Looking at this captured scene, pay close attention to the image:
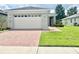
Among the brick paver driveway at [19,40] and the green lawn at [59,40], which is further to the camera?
the brick paver driveway at [19,40]

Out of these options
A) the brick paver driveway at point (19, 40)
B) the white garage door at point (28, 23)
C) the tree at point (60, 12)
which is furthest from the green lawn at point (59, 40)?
the tree at point (60, 12)

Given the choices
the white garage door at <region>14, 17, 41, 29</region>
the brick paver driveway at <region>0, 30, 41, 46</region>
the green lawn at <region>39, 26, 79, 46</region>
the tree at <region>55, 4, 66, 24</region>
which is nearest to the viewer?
the green lawn at <region>39, 26, 79, 46</region>

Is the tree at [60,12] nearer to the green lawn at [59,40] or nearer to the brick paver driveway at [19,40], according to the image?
the green lawn at [59,40]

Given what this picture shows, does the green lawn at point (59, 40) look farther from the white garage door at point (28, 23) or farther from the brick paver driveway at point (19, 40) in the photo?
the white garage door at point (28, 23)

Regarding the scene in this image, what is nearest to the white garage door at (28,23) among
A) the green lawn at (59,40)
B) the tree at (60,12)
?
the green lawn at (59,40)

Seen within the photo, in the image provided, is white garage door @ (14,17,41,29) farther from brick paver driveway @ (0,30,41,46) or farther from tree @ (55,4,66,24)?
tree @ (55,4,66,24)

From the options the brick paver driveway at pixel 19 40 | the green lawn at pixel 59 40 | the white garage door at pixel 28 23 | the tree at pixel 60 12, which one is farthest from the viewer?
the tree at pixel 60 12

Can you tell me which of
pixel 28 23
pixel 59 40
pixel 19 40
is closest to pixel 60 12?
pixel 28 23

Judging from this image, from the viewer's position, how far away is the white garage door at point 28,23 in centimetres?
3080

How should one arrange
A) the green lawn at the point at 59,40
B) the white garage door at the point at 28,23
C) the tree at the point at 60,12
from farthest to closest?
the tree at the point at 60,12 → the white garage door at the point at 28,23 → the green lawn at the point at 59,40

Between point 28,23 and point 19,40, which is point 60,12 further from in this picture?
point 19,40

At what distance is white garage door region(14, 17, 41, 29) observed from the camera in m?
30.8

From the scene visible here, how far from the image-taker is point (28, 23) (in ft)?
101

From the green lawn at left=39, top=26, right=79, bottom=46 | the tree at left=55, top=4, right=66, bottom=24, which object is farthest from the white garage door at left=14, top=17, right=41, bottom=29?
the tree at left=55, top=4, right=66, bottom=24
